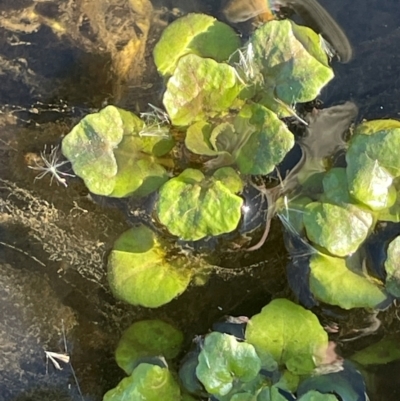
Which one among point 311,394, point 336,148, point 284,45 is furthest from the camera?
point 336,148

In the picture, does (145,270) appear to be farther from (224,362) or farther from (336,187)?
(336,187)

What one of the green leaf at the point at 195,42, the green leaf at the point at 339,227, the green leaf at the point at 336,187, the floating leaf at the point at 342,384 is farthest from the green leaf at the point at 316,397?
the green leaf at the point at 195,42

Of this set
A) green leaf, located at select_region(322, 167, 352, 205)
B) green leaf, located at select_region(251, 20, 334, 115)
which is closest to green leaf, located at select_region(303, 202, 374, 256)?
green leaf, located at select_region(322, 167, 352, 205)

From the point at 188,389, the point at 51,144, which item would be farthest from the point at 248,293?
the point at 51,144

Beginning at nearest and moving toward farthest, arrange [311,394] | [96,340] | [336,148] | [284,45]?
[311,394] < [284,45] < [336,148] < [96,340]

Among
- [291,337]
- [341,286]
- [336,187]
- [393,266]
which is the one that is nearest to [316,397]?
[291,337]

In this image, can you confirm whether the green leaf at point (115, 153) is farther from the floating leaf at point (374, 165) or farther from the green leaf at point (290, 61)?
the floating leaf at point (374, 165)

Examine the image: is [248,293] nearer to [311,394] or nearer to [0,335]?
[311,394]
